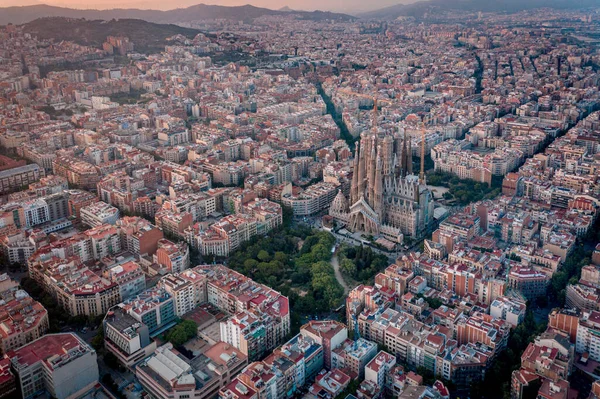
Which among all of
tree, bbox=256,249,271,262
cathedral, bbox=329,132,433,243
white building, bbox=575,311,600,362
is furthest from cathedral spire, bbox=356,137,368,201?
white building, bbox=575,311,600,362

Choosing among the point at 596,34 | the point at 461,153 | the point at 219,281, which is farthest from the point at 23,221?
the point at 596,34

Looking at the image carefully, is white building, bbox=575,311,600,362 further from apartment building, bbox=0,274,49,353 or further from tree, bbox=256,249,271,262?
apartment building, bbox=0,274,49,353

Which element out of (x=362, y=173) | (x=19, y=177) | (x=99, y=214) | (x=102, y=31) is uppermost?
(x=102, y=31)

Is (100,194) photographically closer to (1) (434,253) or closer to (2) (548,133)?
(1) (434,253)

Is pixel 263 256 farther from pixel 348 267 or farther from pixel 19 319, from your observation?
pixel 19 319

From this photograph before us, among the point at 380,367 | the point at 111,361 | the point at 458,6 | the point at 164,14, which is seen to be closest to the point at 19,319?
the point at 111,361

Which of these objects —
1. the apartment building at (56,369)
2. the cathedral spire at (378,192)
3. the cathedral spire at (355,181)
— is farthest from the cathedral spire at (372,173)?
the apartment building at (56,369)

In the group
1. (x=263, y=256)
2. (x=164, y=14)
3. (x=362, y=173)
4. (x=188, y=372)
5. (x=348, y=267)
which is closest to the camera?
(x=188, y=372)
